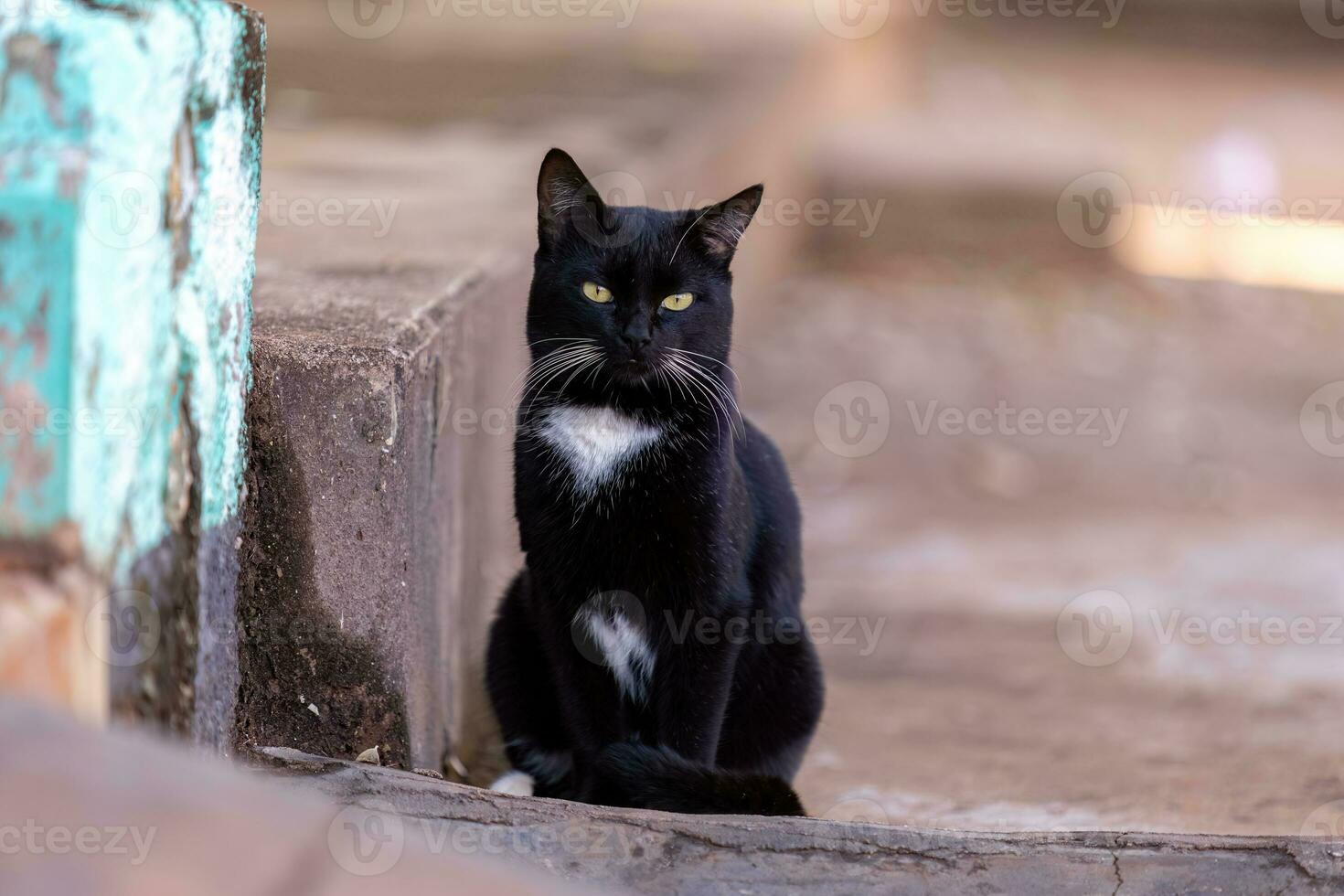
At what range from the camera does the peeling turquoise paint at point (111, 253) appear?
1301 millimetres

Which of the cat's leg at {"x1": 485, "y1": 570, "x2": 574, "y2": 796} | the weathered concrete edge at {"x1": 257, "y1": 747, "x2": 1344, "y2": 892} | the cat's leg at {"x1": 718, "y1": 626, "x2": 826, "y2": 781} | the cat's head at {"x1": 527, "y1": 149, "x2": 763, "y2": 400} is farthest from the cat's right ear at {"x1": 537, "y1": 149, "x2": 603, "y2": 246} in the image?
the weathered concrete edge at {"x1": 257, "y1": 747, "x2": 1344, "y2": 892}

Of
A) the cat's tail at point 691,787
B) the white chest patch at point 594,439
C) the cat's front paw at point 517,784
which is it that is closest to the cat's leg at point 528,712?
the cat's front paw at point 517,784

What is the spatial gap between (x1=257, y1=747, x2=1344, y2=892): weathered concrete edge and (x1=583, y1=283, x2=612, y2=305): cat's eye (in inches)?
33.3

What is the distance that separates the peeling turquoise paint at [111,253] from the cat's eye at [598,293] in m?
0.77

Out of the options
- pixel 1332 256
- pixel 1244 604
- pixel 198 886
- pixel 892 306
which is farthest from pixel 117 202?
pixel 1332 256

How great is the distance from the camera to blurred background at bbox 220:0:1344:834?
316 centimetres

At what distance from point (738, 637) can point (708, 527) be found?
20cm

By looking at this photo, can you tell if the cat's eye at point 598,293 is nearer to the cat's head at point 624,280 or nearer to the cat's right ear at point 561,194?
the cat's head at point 624,280

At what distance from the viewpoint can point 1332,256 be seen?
8.04 metres

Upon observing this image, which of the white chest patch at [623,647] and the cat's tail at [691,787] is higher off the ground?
the white chest patch at [623,647]

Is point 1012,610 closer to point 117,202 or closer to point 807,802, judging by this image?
point 807,802

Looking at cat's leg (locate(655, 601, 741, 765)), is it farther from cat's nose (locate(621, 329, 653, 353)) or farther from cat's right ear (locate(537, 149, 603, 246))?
cat's right ear (locate(537, 149, 603, 246))

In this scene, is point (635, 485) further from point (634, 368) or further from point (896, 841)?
point (896, 841)

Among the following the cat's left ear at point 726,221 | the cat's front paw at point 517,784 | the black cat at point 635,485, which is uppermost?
the cat's left ear at point 726,221
